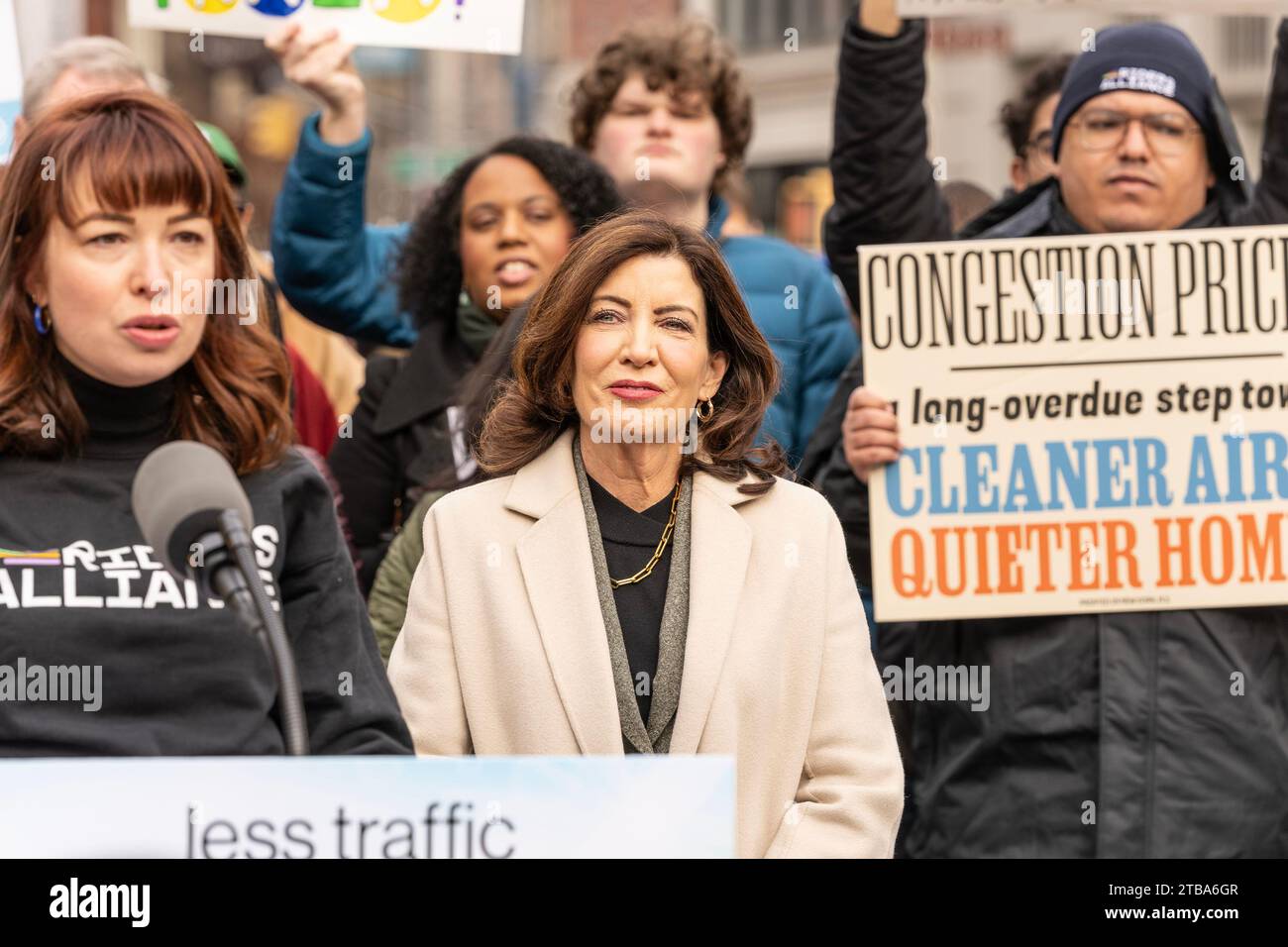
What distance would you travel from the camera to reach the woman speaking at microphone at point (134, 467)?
10.3 feet

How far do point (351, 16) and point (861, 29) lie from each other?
1317mm

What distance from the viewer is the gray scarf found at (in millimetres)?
3250

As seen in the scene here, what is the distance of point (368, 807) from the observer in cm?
222

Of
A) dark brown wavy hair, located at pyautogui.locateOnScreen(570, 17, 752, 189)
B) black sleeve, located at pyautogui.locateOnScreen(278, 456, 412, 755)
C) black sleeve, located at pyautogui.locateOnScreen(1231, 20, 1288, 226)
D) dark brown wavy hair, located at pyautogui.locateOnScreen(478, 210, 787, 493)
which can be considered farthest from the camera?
dark brown wavy hair, located at pyautogui.locateOnScreen(570, 17, 752, 189)

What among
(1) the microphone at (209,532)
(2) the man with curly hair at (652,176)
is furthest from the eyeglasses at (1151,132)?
(1) the microphone at (209,532)

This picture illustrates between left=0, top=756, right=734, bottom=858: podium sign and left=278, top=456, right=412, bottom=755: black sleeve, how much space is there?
3.17 ft

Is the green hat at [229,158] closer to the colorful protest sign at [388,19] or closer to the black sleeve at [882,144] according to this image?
the colorful protest sign at [388,19]

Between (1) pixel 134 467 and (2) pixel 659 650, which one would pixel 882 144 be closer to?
(2) pixel 659 650

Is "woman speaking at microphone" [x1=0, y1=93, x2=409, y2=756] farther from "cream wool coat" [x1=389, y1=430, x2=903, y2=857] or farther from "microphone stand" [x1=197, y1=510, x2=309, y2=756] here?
"microphone stand" [x1=197, y1=510, x2=309, y2=756]

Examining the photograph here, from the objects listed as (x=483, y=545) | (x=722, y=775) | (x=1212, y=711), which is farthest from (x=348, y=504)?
(x=722, y=775)

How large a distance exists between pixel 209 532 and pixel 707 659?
1.04 m

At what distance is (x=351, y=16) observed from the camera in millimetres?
5055

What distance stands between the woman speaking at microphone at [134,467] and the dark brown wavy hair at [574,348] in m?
0.39

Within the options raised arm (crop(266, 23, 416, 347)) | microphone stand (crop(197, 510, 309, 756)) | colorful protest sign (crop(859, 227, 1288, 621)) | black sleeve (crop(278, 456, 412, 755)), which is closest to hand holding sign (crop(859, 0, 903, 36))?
colorful protest sign (crop(859, 227, 1288, 621))
